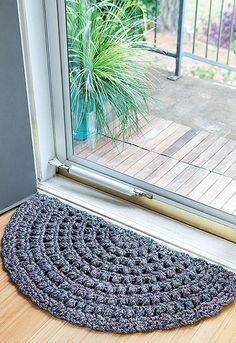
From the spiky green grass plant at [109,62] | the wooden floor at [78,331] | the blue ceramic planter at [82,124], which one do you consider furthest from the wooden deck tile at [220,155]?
the wooden floor at [78,331]

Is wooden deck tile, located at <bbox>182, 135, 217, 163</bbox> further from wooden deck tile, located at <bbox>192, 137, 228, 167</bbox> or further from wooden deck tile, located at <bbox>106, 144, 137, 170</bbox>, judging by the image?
wooden deck tile, located at <bbox>106, 144, 137, 170</bbox>

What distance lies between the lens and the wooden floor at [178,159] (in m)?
1.93

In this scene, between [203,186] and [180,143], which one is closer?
[203,186]

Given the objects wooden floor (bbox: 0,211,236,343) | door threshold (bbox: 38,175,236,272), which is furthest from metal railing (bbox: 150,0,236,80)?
wooden floor (bbox: 0,211,236,343)

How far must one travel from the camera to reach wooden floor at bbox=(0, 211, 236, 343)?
1.45 m

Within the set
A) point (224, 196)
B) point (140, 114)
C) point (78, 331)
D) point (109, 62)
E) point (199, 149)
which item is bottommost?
point (78, 331)

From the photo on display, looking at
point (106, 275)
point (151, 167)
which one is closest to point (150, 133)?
point (151, 167)

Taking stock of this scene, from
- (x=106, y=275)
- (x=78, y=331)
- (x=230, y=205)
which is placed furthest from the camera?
(x=230, y=205)

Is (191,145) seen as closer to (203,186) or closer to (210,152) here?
(210,152)

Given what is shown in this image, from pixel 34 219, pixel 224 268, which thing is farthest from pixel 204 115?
pixel 34 219

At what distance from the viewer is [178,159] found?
80.1 inches

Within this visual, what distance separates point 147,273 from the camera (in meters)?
1.65

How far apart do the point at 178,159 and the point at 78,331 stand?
0.83 metres

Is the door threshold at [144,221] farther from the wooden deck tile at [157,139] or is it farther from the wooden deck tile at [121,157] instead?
the wooden deck tile at [157,139]
